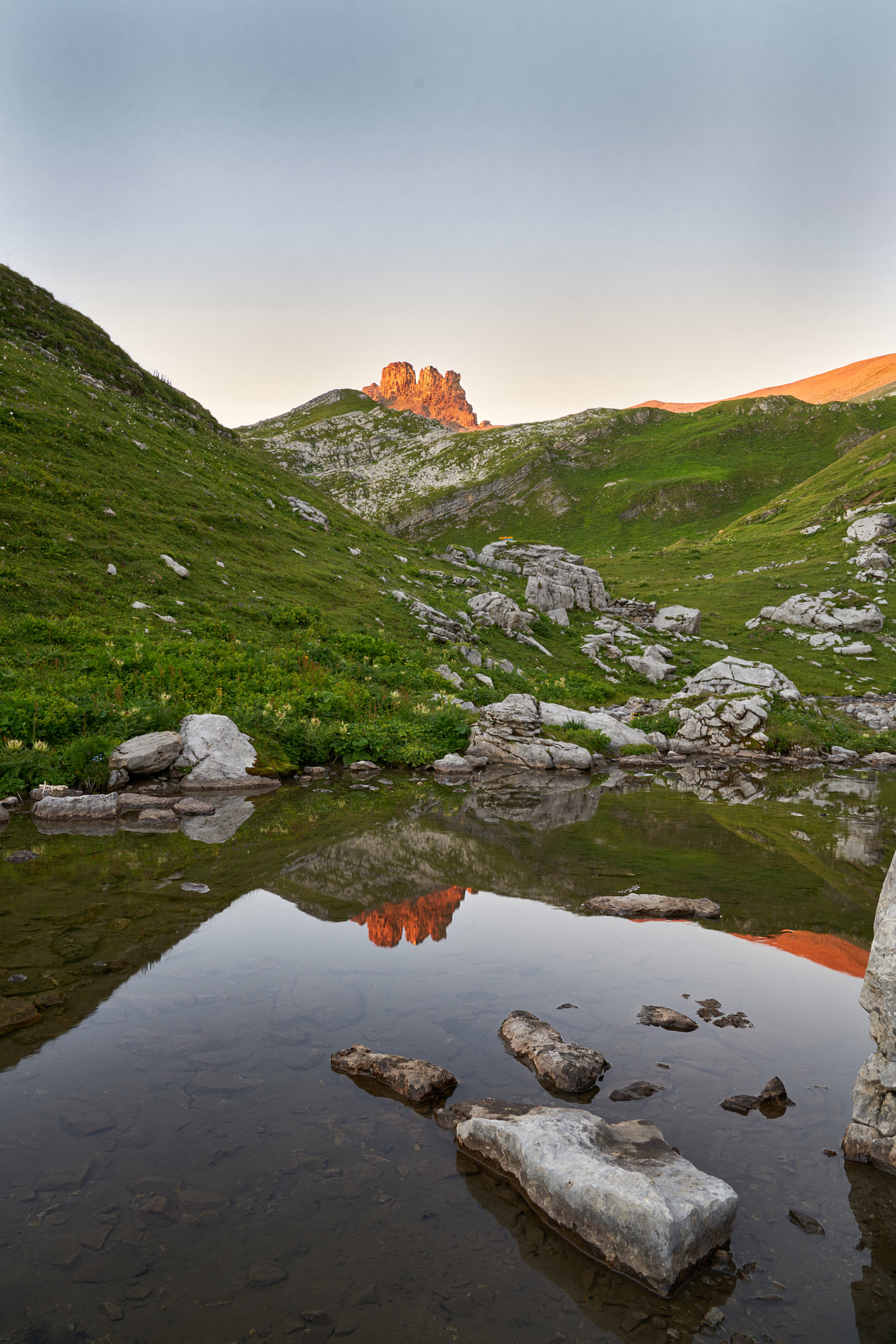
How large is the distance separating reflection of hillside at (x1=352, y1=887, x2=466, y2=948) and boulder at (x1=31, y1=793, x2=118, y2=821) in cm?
793

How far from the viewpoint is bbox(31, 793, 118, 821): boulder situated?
1428cm

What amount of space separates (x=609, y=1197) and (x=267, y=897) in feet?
23.8

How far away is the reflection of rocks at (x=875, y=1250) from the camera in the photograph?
3.79 m

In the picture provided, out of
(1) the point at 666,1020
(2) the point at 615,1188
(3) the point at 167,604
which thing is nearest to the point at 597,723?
(3) the point at 167,604

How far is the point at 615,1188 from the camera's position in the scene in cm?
425

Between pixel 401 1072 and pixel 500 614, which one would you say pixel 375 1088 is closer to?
pixel 401 1072

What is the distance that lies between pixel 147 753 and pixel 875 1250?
16663 mm

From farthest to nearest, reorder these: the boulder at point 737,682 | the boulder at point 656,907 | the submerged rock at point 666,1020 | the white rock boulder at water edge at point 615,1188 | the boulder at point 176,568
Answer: the boulder at point 737,682 < the boulder at point 176,568 < the boulder at point 656,907 < the submerged rock at point 666,1020 < the white rock boulder at water edge at point 615,1188

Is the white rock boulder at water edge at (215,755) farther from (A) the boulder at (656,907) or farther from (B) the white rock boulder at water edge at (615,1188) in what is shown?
(B) the white rock boulder at water edge at (615,1188)

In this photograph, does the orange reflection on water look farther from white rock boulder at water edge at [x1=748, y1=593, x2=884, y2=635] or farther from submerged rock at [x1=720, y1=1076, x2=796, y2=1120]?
white rock boulder at water edge at [x1=748, y1=593, x2=884, y2=635]

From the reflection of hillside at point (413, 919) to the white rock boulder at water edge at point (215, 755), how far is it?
29.8ft

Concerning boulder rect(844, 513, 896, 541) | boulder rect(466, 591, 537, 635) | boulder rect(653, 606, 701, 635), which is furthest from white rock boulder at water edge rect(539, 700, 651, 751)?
boulder rect(844, 513, 896, 541)

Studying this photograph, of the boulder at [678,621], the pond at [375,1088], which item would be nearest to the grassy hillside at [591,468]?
the boulder at [678,621]

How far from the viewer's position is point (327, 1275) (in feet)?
13.0
